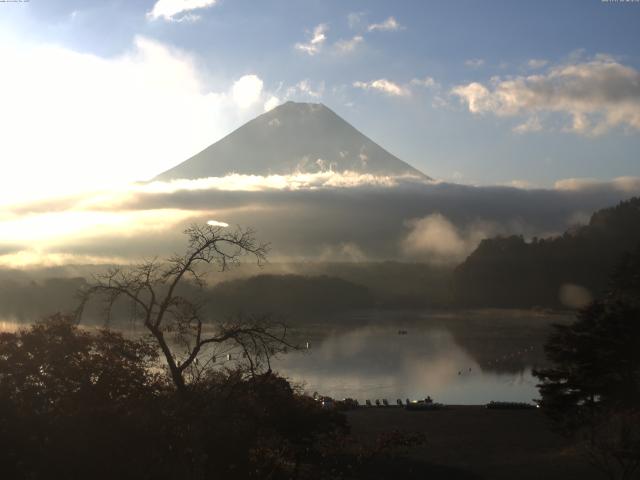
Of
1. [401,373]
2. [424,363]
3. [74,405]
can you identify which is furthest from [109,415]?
[424,363]

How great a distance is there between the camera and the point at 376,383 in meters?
33.0

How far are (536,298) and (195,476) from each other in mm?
85468

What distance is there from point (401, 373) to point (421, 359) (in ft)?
23.0

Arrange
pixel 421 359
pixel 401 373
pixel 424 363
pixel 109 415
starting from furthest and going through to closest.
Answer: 1. pixel 421 359
2. pixel 424 363
3. pixel 401 373
4. pixel 109 415

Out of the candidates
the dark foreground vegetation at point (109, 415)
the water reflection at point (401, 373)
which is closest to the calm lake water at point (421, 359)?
the water reflection at point (401, 373)

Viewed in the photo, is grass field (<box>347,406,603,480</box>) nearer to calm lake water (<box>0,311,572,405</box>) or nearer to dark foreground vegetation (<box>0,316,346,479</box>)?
calm lake water (<box>0,311,572,405</box>)

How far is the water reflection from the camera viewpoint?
3039cm

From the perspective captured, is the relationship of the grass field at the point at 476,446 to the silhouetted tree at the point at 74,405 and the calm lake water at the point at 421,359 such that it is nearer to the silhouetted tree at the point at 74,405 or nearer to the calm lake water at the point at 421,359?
the calm lake water at the point at 421,359

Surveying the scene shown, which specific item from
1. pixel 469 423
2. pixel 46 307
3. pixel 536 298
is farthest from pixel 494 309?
pixel 469 423

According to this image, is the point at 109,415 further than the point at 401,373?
No

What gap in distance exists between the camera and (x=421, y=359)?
4369 centimetres

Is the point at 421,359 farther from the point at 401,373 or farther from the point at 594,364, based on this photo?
the point at 594,364

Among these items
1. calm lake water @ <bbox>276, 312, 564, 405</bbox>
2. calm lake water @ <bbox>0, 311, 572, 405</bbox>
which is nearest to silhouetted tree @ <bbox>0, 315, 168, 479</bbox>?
calm lake water @ <bbox>276, 312, 564, 405</bbox>

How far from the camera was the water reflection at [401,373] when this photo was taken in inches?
1196
